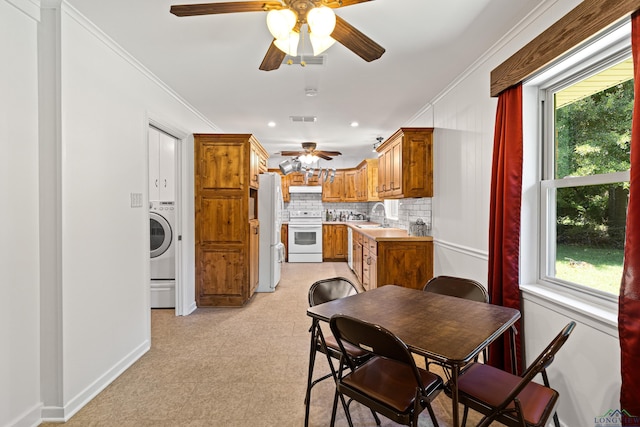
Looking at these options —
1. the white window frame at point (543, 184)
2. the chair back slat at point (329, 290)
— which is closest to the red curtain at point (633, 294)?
the white window frame at point (543, 184)

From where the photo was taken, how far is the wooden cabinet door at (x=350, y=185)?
7.51 m

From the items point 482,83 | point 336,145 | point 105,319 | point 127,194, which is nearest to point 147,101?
point 127,194

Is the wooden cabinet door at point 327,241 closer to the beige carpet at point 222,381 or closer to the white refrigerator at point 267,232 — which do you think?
the white refrigerator at point 267,232

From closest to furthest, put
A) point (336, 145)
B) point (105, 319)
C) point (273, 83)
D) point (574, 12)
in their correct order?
1. point (574, 12)
2. point (105, 319)
3. point (273, 83)
4. point (336, 145)

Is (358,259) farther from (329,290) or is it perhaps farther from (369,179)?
(329,290)

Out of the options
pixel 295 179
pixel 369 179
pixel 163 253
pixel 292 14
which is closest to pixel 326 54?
pixel 292 14

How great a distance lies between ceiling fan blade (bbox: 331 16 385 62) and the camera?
161cm

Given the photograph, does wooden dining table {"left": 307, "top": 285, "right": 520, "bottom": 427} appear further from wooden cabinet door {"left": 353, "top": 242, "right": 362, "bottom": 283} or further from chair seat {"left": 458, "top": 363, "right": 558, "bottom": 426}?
wooden cabinet door {"left": 353, "top": 242, "right": 362, "bottom": 283}

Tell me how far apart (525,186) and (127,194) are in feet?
9.99

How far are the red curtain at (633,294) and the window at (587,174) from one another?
26cm

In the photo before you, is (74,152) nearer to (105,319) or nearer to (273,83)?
(105,319)

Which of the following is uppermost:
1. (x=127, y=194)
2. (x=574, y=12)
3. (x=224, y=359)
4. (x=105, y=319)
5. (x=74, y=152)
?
(x=574, y=12)

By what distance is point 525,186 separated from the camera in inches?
82.5

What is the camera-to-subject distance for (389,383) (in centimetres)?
151
